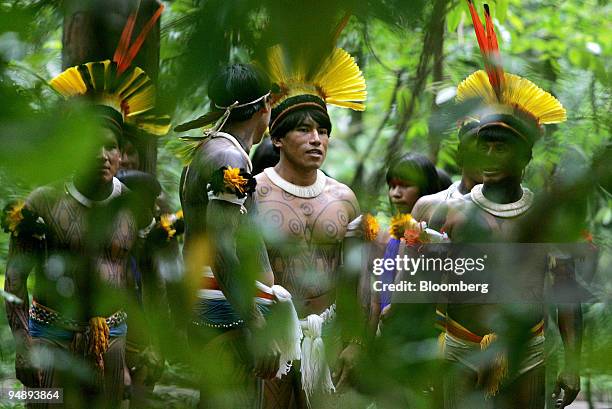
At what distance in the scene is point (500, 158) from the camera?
682 millimetres

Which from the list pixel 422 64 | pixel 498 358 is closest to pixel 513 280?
pixel 498 358

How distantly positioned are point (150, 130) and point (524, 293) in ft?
1.09

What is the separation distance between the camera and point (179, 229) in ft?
9.52

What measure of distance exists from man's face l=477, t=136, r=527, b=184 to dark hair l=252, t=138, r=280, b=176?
9.19 feet

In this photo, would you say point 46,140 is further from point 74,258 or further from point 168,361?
point 74,258

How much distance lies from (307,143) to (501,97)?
220cm

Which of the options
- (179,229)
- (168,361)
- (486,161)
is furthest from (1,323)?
(179,229)

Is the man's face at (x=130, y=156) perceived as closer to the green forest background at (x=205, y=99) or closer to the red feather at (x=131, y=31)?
the red feather at (x=131, y=31)

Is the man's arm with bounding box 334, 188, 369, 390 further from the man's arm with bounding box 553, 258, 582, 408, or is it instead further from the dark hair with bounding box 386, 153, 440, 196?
the man's arm with bounding box 553, 258, 582, 408

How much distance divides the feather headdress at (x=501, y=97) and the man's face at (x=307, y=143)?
1177 millimetres

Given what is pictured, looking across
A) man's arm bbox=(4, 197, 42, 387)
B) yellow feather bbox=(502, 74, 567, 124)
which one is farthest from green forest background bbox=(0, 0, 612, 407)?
yellow feather bbox=(502, 74, 567, 124)

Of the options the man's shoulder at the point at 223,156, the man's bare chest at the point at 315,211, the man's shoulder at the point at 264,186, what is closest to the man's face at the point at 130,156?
the man's shoulder at the point at 223,156

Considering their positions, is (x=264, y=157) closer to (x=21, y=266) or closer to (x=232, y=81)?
(x=21, y=266)

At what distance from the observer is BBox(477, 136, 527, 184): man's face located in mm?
683
